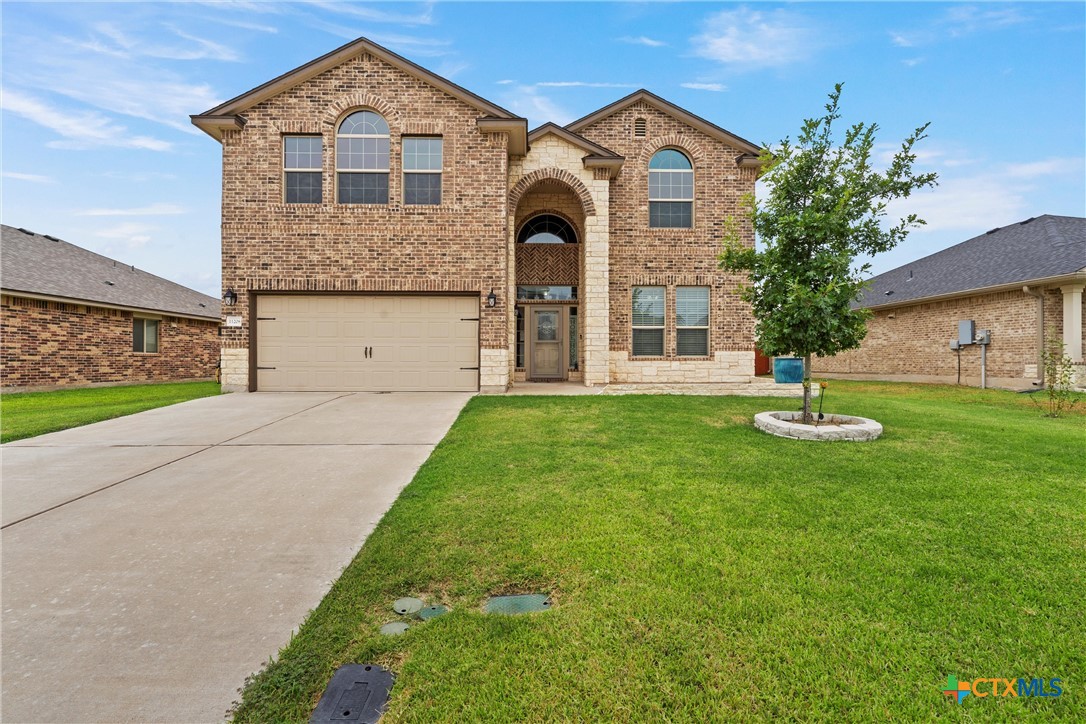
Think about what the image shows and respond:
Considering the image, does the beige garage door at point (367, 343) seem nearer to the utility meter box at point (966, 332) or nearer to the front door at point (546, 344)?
the front door at point (546, 344)

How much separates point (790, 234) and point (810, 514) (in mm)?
4489

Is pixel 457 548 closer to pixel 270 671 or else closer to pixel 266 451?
pixel 270 671

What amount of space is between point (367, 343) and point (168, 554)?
871 cm

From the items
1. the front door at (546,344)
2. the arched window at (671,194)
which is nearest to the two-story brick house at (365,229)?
the front door at (546,344)

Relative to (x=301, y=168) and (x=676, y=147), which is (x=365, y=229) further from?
(x=676, y=147)

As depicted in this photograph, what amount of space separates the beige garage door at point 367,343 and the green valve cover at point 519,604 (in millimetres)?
9108

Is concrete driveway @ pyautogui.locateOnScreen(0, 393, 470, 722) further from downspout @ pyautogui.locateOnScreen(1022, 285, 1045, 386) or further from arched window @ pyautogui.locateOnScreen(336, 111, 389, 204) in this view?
downspout @ pyautogui.locateOnScreen(1022, 285, 1045, 386)

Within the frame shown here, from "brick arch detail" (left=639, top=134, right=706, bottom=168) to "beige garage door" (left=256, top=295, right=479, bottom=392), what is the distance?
679 centimetres

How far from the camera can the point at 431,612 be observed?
235 centimetres

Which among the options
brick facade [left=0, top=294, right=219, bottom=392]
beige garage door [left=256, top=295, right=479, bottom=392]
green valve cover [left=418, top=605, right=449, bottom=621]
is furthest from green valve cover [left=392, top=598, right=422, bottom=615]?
brick facade [left=0, top=294, right=219, bottom=392]

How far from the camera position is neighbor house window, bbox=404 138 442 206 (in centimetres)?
1131

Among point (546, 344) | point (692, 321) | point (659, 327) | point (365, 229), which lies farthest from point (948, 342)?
point (365, 229)

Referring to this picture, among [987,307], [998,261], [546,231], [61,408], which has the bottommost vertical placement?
[61,408]

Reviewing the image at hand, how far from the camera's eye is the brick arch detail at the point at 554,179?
12.5 m
